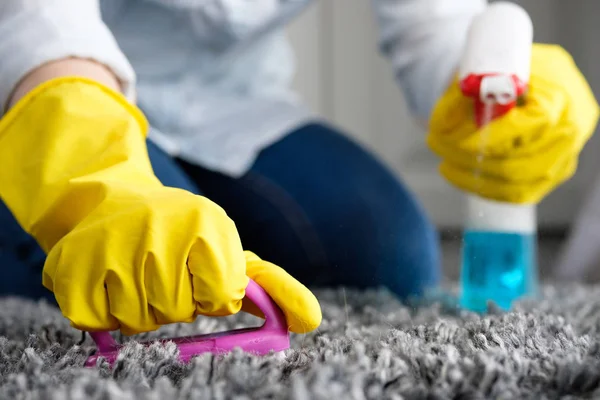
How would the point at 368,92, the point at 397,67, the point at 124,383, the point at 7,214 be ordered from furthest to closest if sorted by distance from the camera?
the point at 368,92 < the point at 397,67 < the point at 7,214 < the point at 124,383

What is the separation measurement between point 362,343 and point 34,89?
27 cm

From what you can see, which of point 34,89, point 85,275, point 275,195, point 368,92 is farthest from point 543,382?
point 368,92

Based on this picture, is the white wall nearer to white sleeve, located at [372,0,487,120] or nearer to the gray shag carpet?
white sleeve, located at [372,0,487,120]

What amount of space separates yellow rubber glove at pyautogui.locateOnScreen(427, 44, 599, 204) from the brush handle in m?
0.28

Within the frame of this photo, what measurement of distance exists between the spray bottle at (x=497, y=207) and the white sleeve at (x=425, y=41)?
0.54ft

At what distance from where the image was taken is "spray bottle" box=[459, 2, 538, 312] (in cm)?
52

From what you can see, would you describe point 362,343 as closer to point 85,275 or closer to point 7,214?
point 85,275

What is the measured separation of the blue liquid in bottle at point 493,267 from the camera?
636 mm

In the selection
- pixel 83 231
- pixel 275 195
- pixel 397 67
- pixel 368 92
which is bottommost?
pixel 368 92

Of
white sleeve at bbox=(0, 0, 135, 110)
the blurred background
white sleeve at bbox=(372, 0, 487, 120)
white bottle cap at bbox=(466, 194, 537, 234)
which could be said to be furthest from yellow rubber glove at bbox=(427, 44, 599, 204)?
the blurred background

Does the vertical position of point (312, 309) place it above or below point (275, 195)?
above

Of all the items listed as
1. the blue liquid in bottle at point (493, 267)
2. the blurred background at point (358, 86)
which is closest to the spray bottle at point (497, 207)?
the blue liquid in bottle at point (493, 267)

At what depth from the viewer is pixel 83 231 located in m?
0.38

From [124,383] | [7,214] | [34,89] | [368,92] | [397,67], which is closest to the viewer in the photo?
[124,383]
